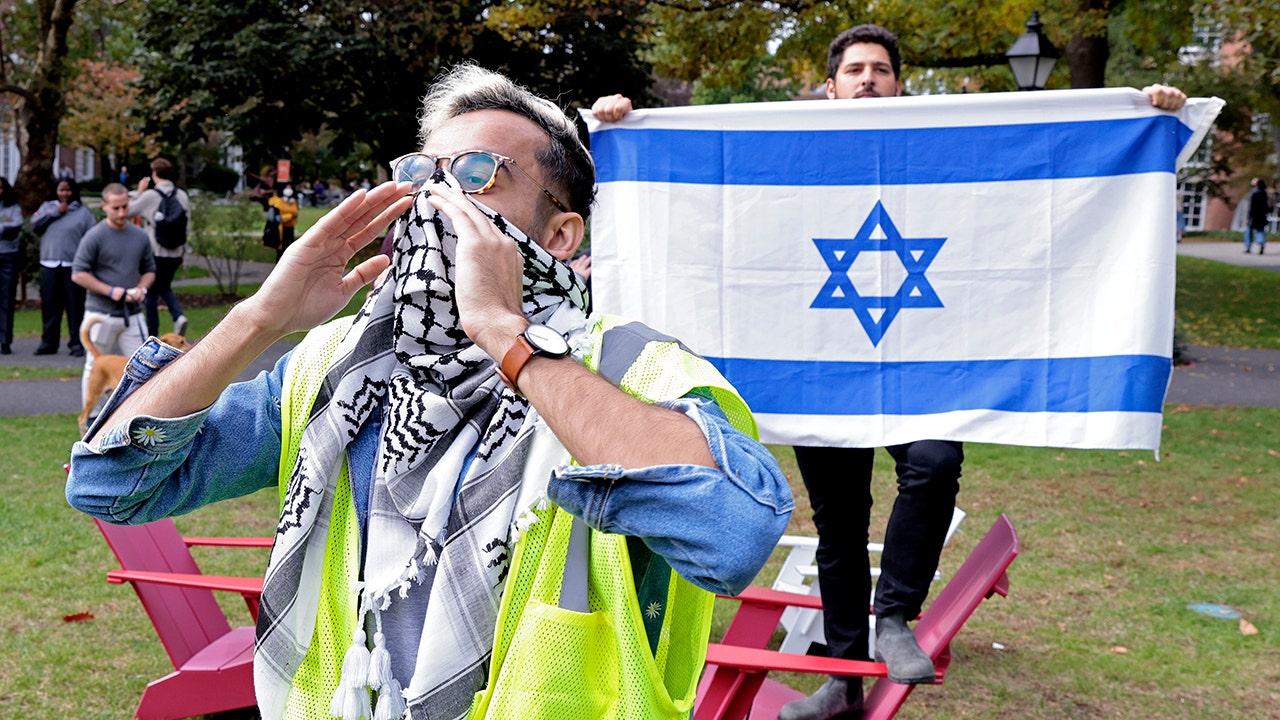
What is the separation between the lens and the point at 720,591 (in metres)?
1.60

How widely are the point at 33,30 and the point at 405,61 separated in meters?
8.26

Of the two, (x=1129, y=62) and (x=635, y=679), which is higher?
(x=1129, y=62)

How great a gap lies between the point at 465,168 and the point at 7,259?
1435 cm

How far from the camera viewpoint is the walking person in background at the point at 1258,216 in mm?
32656

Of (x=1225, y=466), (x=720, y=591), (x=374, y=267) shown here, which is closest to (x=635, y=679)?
(x=720, y=591)

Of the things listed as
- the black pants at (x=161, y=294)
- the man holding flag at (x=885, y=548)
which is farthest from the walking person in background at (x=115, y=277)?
the man holding flag at (x=885, y=548)

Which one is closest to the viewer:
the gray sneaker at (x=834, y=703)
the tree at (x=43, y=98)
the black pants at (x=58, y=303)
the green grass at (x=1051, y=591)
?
the gray sneaker at (x=834, y=703)

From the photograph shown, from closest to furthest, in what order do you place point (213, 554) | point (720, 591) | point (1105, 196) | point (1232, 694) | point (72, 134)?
point (720, 591)
point (1105, 196)
point (1232, 694)
point (213, 554)
point (72, 134)

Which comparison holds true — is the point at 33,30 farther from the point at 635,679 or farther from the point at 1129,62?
the point at 1129,62

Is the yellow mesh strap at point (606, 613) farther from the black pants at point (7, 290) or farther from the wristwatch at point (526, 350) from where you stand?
the black pants at point (7, 290)

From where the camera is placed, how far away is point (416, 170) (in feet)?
6.56

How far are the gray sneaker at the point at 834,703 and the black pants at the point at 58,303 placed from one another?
469 inches

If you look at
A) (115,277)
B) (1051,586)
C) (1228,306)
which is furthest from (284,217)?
(1051,586)

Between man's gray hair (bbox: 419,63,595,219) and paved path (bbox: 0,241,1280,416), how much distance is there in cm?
964
